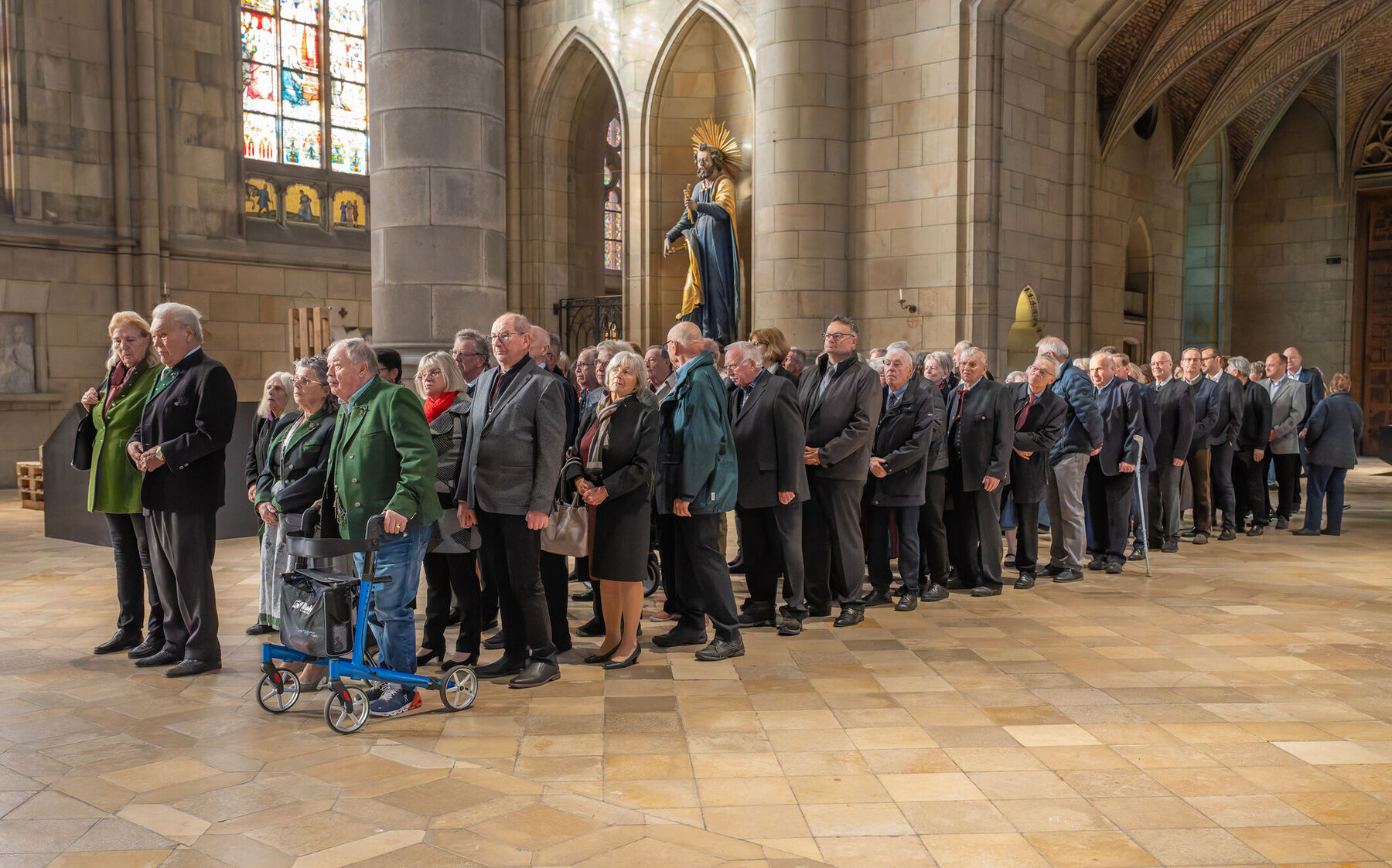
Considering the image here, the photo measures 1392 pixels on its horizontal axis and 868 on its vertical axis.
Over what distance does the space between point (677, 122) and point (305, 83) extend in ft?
21.5

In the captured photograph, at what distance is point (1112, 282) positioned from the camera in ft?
47.0

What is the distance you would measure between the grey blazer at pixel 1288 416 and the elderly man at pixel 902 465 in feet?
18.2

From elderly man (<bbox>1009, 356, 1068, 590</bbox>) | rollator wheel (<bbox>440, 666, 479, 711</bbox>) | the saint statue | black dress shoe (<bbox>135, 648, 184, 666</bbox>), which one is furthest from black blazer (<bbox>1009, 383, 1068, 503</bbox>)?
the saint statue

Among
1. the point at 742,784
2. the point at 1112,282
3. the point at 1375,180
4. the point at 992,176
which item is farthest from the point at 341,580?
the point at 1375,180

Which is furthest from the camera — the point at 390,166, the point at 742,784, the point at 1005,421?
the point at 390,166

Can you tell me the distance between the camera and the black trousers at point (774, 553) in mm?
6223

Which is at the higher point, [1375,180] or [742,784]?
[1375,180]

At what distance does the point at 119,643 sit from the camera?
5.71 meters

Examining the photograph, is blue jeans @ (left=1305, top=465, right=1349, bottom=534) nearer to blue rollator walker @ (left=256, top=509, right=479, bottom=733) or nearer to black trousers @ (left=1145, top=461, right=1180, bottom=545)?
black trousers @ (left=1145, top=461, right=1180, bottom=545)

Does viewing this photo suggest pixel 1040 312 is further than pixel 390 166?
Yes

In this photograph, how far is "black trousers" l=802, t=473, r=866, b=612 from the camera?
6422mm

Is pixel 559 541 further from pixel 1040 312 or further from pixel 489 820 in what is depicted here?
pixel 1040 312

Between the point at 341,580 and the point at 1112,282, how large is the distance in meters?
12.2

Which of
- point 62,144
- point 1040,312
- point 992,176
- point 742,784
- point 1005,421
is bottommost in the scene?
point 742,784
